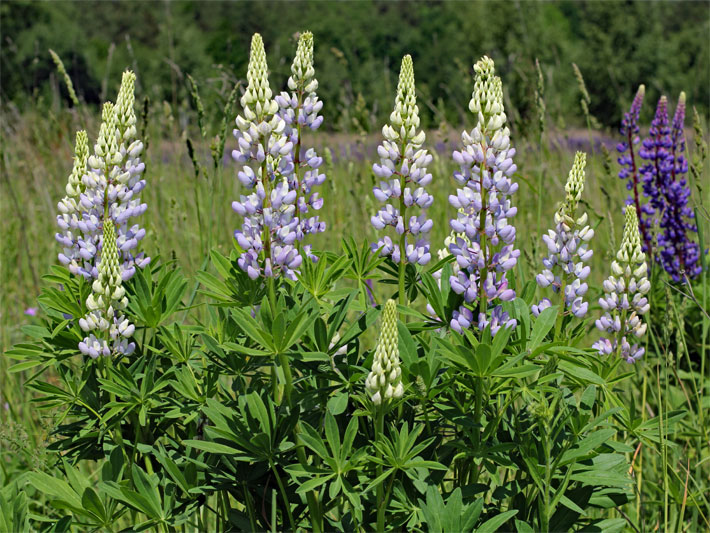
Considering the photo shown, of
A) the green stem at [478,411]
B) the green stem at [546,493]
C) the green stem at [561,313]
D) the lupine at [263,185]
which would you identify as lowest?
the green stem at [546,493]

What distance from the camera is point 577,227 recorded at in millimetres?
1776

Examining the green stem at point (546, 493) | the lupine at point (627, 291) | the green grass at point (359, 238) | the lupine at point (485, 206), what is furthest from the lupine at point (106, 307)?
the lupine at point (627, 291)

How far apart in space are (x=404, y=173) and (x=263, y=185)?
350mm

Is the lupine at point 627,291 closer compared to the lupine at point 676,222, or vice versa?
the lupine at point 627,291

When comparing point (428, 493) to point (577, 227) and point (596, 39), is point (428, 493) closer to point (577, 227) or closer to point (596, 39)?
point (577, 227)

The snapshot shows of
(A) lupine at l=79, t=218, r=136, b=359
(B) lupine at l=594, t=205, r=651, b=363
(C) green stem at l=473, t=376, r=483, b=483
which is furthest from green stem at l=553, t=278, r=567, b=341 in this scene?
(A) lupine at l=79, t=218, r=136, b=359

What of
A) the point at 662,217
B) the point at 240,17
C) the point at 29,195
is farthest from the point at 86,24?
the point at 662,217

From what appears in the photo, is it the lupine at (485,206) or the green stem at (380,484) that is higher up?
the lupine at (485,206)

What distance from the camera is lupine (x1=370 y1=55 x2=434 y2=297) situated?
1.65 meters

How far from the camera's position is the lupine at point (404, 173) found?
1.65m

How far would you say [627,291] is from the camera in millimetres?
1905

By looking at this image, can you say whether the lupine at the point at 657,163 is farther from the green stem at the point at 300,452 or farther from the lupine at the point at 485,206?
the green stem at the point at 300,452

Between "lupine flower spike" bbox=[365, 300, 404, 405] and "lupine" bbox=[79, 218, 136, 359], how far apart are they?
0.69 metres

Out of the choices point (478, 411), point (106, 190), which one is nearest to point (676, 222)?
point (478, 411)
